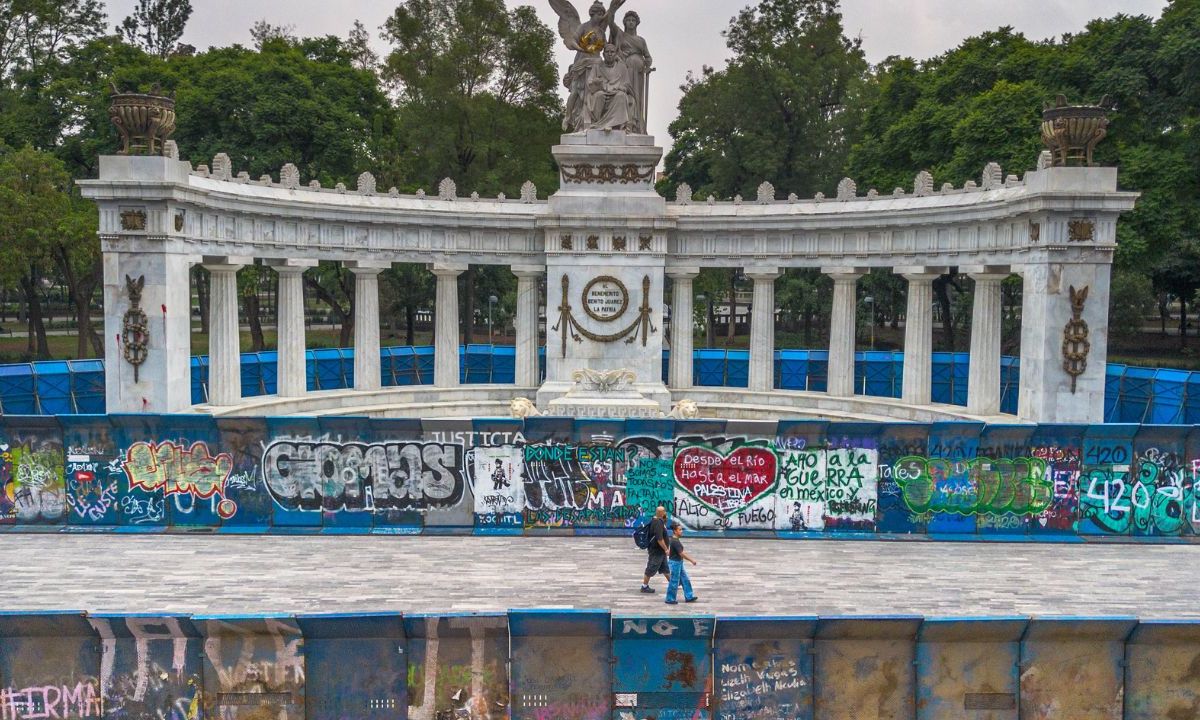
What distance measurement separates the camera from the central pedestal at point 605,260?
59.3m

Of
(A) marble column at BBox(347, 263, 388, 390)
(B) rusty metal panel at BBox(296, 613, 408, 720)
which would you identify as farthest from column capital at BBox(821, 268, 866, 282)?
(B) rusty metal panel at BBox(296, 613, 408, 720)

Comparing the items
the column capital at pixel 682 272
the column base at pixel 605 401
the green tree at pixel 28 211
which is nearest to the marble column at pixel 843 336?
the column capital at pixel 682 272

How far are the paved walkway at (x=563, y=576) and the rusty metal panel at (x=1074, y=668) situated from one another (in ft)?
15.5

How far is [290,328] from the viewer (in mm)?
57156

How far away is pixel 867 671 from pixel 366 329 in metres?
41.4

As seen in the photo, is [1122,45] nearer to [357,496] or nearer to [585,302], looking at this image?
[585,302]

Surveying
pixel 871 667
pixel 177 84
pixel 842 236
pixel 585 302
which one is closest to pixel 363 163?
pixel 177 84

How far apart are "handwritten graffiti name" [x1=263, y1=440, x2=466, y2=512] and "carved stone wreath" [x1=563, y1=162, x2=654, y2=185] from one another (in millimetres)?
25481

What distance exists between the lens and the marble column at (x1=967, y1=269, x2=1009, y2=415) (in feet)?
173

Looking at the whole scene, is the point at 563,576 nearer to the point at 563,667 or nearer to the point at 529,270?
the point at 563,667

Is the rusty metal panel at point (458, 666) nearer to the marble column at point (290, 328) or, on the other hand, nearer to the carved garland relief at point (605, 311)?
the marble column at point (290, 328)

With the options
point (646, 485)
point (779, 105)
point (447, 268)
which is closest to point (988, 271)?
point (646, 485)

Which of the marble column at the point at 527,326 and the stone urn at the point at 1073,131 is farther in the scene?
the marble column at the point at 527,326

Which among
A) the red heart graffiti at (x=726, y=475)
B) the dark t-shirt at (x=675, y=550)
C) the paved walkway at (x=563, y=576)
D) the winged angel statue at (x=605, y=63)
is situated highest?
the winged angel statue at (x=605, y=63)
